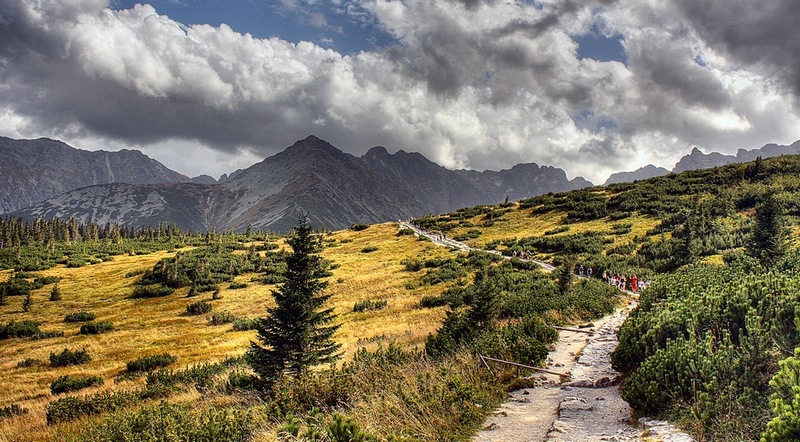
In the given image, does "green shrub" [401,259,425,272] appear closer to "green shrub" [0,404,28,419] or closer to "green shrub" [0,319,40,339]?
"green shrub" [0,319,40,339]

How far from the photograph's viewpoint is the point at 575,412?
7.75 meters

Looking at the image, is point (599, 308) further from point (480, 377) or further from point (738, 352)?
point (738, 352)

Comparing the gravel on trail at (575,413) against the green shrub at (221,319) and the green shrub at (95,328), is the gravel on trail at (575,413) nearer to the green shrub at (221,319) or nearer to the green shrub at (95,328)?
the green shrub at (221,319)

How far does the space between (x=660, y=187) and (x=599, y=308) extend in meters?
54.1

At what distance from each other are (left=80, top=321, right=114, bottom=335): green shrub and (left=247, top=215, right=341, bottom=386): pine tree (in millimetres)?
25292

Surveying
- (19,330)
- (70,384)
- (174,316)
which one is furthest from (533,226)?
(19,330)

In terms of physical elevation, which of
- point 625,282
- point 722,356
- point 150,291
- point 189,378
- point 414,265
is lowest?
point 150,291

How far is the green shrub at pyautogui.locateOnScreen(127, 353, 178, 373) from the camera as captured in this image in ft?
74.8

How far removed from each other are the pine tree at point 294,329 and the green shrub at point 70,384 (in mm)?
11970

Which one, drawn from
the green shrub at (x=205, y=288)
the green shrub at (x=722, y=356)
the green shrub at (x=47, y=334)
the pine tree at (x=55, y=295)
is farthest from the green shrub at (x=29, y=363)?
the green shrub at (x=722, y=356)

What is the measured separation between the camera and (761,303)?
7082 mm

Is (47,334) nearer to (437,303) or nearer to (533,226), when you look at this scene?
(437,303)

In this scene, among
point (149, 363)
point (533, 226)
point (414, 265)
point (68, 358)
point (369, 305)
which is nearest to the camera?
point (149, 363)

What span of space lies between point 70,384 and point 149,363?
3.65m
